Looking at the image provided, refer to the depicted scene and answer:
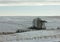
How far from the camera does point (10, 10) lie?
2021 millimetres

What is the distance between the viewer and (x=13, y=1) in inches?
78.7

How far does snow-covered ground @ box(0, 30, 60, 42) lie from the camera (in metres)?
2.03

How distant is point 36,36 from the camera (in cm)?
204

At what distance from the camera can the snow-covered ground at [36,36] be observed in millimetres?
2033

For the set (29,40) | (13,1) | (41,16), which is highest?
(13,1)

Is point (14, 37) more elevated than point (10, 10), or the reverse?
point (10, 10)

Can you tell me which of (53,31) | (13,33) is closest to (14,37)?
(13,33)

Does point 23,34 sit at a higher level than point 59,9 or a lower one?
lower

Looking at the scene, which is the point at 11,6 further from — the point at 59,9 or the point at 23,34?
the point at 59,9

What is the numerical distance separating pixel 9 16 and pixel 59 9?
0.38m

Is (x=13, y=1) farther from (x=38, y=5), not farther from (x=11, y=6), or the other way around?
(x=38, y=5)

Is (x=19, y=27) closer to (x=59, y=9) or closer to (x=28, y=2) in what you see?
(x=28, y=2)

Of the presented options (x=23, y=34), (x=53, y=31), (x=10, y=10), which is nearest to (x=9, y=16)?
(x=10, y=10)

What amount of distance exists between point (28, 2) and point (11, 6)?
13cm
